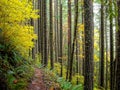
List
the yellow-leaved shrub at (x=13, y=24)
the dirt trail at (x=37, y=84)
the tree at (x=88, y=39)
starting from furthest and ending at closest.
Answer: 1. the yellow-leaved shrub at (x=13, y=24)
2. the dirt trail at (x=37, y=84)
3. the tree at (x=88, y=39)

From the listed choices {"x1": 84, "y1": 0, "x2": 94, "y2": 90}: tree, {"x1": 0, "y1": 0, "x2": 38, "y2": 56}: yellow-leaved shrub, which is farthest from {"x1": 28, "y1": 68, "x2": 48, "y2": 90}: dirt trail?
{"x1": 84, "y1": 0, "x2": 94, "y2": 90}: tree

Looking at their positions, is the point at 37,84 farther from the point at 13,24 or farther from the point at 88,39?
the point at 88,39

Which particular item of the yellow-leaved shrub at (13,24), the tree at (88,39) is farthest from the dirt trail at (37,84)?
the tree at (88,39)

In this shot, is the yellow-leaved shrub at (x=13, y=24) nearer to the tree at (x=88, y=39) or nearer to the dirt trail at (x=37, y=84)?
the dirt trail at (x=37, y=84)

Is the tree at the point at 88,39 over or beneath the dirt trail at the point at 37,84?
over

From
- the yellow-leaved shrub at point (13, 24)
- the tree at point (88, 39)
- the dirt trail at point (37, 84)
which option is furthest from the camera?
the yellow-leaved shrub at point (13, 24)

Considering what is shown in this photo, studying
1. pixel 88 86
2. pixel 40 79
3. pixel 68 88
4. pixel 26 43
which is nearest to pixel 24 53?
pixel 26 43

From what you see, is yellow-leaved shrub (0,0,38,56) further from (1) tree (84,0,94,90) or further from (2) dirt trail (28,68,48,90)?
(1) tree (84,0,94,90)

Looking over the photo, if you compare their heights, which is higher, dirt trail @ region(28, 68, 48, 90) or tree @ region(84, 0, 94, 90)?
tree @ region(84, 0, 94, 90)

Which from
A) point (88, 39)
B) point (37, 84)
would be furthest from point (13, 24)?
point (88, 39)

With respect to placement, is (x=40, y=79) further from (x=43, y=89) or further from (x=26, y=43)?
(x=26, y=43)

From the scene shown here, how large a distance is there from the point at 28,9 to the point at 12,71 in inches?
133

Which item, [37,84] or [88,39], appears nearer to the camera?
[88,39]

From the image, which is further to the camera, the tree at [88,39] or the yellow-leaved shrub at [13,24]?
the yellow-leaved shrub at [13,24]
